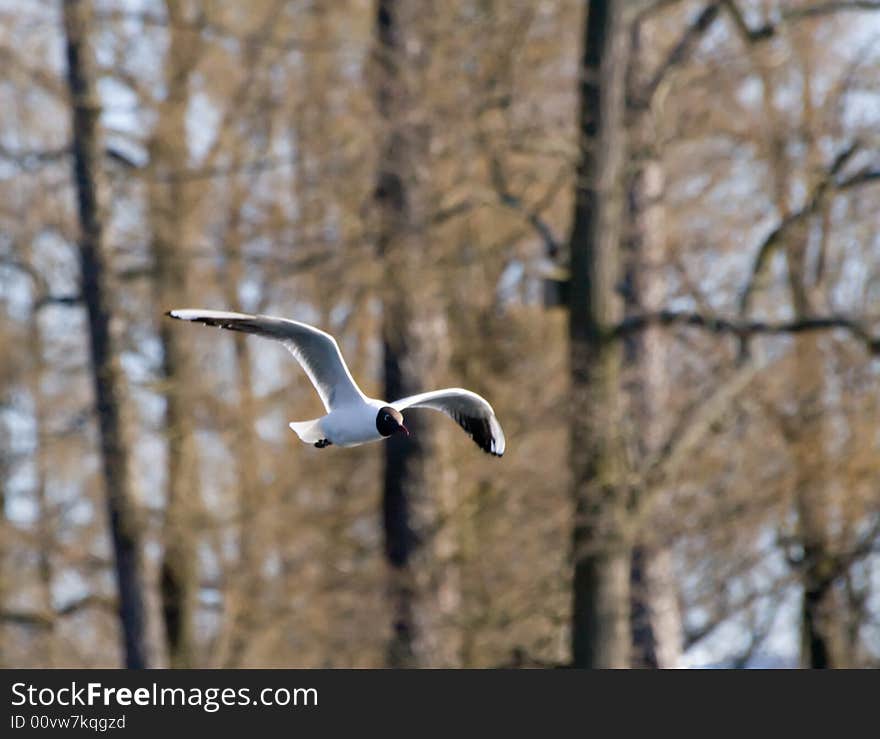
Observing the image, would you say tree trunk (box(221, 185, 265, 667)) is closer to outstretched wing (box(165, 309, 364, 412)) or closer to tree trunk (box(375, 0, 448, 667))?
tree trunk (box(375, 0, 448, 667))

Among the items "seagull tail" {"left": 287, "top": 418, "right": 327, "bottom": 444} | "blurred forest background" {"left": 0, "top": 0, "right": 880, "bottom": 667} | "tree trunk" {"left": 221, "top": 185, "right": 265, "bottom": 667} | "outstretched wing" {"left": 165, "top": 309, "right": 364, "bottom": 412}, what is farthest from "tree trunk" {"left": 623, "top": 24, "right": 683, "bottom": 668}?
"seagull tail" {"left": 287, "top": 418, "right": 327, "bottom": 444}

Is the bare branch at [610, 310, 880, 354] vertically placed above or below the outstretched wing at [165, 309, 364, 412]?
above

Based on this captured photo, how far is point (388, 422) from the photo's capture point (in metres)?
8.30

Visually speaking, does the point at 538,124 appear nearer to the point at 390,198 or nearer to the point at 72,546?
the point at 390,198

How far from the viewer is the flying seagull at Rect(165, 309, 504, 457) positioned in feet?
27.2

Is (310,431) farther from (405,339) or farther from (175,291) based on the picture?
(175,291)

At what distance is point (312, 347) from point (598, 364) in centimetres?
485

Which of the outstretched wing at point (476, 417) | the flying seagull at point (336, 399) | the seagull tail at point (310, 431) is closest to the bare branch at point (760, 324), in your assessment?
the outstretched wing at point (476, 417)

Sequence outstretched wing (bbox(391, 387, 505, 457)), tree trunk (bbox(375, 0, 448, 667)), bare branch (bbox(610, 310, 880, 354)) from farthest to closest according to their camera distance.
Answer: tree trunk (bbox(375, 0, 448, 667))
bare branch (bbox(610, 310, 880, 354))
outstretched wing (bbox(391, 387, 505, 457))

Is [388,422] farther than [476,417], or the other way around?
[476,417]

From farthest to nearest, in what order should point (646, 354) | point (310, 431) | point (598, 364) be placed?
point (646, 354) < point (598, 364) < point (310, 431)

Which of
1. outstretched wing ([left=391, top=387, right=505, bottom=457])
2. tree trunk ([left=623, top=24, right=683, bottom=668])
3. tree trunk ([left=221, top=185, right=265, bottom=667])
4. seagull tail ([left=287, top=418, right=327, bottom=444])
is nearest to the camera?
seagull tail ([left=287, top=418, right=327, bottom=444])

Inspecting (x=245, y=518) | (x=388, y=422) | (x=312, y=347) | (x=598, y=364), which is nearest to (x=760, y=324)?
(x=598, y=364)

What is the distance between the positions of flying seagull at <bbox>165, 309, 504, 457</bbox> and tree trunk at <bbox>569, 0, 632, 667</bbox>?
3815 mm
